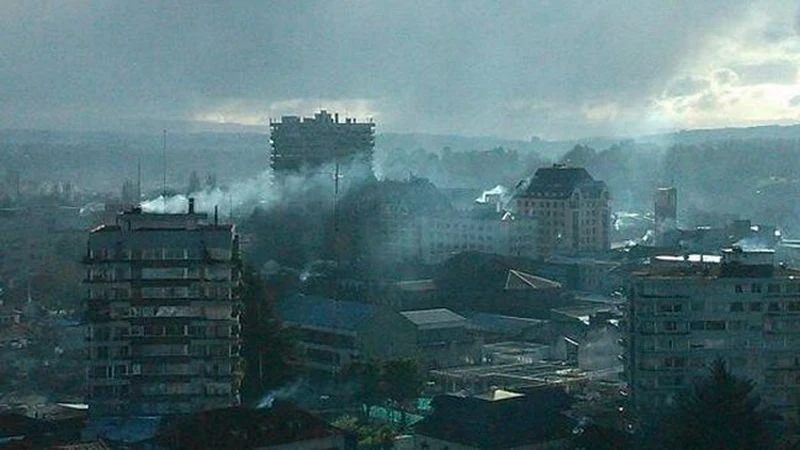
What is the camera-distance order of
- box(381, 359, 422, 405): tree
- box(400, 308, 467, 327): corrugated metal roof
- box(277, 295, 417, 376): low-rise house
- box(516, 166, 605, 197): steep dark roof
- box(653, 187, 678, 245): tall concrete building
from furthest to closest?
box(653, 187, 678, 245): tall concrete building → box(516, 166, 605, 197): steep dark roof → box(400, 308, 467, 327): corrugated metal roof → box(277, 295, 417, 376): low-rise house → box(381, 359, 422, 405): tree

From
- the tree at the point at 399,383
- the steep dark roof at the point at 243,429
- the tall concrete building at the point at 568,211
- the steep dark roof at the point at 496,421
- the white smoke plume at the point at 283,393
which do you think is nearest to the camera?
the steep dark roof at the point at 243,429

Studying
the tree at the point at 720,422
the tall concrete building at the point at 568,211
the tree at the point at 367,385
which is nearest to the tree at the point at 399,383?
the tree at the point at 367,385

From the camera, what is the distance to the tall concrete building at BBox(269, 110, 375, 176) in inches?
2130

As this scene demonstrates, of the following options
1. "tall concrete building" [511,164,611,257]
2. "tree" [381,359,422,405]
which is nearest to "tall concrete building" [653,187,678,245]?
"tall concrete building" [511,164,611,257]

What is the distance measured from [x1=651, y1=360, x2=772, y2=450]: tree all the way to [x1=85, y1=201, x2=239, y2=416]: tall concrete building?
20.7ft

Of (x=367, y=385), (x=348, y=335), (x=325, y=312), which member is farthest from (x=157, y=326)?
(x=325, y=312)

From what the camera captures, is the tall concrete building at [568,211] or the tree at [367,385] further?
the tall concrete building at [568,211]

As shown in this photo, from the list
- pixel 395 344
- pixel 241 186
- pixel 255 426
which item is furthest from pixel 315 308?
pixel 241 186

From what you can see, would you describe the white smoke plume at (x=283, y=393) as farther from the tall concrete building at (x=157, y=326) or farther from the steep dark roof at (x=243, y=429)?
the steep dark roof at (x=243, y=429)

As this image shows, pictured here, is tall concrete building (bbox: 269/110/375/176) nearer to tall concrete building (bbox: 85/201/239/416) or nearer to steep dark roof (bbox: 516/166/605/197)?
steep dark roof (bbox: 516/166/605/197)

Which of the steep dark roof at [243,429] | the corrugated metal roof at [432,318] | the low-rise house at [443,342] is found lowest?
the steep dark roof at [243,429]

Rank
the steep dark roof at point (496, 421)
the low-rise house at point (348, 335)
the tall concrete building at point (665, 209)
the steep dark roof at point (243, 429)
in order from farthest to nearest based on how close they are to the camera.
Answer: the tall concrete building at point (665, 209), the low-rise house at point (348, 335), the steep dark roof at point (496, 421), the steep dark roof at point (243, 429)

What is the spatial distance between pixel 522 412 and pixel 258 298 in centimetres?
585

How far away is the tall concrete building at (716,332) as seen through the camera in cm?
2039
